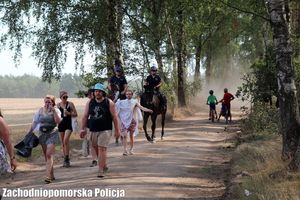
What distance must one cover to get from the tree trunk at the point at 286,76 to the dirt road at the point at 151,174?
1739mm

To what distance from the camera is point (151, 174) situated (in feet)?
35.4

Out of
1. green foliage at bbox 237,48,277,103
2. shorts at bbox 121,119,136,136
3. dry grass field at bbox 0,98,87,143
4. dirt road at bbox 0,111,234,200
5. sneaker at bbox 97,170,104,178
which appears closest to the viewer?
dirt road at bbox 0,111,234,200

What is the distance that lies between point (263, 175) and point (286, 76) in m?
2.18

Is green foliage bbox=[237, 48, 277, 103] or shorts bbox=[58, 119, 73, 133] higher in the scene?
green foliage bbox=[237, 48, 277, 103]

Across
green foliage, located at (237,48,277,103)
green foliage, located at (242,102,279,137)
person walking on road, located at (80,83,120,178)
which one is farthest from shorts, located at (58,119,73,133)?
green foliage, located at (237,48,277,103)

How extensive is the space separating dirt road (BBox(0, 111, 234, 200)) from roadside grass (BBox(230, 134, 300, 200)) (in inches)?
17.6

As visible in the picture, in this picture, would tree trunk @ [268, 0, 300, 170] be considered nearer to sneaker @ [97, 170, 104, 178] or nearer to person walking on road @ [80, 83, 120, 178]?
person walking on road @ [80, 83, 120, 178]

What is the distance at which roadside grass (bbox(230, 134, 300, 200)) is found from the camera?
7617 mm

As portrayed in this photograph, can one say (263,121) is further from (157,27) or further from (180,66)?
(180,66)

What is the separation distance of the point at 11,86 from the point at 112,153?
16524 cm

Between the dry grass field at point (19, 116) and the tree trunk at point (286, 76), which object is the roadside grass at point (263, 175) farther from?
the dry grass field at point (19, 116)

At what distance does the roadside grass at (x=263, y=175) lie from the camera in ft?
25.0

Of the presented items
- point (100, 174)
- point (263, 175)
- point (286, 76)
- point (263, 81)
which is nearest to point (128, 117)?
point (100, 174)

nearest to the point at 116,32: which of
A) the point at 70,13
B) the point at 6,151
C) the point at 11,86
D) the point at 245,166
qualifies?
the point at 70,13
